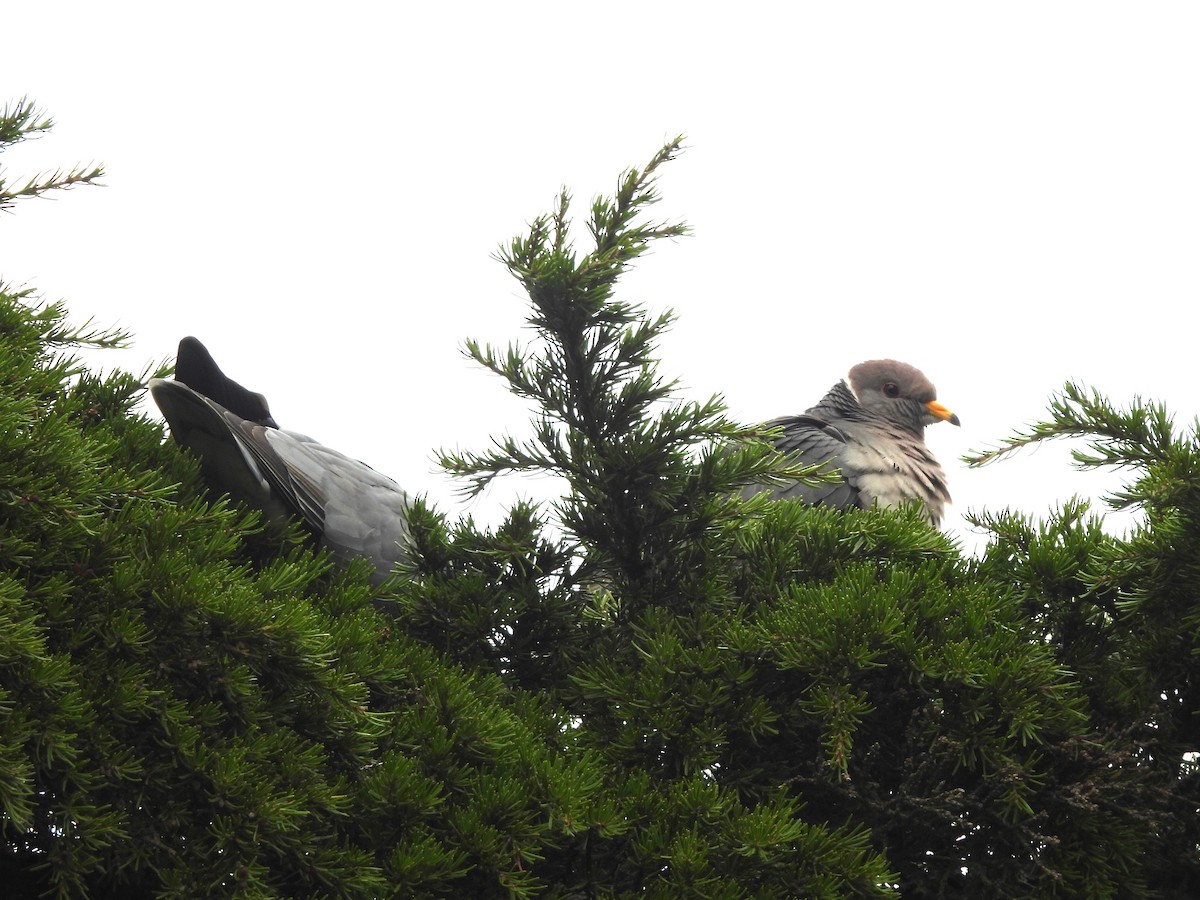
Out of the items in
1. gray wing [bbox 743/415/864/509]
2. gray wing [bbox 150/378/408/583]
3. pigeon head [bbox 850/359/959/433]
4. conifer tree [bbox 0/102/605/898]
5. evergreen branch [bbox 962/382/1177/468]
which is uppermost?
pigeon head [bbox 850/359/959/433]

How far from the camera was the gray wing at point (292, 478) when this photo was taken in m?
3.48

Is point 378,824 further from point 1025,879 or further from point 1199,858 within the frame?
point 1199,858

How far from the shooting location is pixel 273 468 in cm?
363

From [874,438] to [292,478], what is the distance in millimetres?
4396

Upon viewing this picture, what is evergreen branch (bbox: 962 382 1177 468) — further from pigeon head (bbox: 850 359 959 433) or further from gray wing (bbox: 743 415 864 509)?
pigeon head (bbox: 850 359 959 433)

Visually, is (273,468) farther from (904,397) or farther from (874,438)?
(904,397)

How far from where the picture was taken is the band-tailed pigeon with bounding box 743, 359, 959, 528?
6773 mm

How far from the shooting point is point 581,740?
3.16 metres

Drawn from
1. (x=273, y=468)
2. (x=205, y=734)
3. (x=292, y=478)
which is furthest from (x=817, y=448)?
(x=205, y=734)

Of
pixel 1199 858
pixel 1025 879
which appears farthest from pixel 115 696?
pixel 1199 858

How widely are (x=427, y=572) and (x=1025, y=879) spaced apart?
1.73 m

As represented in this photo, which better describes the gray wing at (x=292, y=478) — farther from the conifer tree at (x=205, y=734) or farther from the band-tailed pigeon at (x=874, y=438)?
the band-tailed pigeon at (x=874, y=438)

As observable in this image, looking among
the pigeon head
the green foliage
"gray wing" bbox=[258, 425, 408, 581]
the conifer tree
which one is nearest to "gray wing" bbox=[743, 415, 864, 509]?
the pigeon head

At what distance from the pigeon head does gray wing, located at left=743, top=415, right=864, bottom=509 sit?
142 cm
